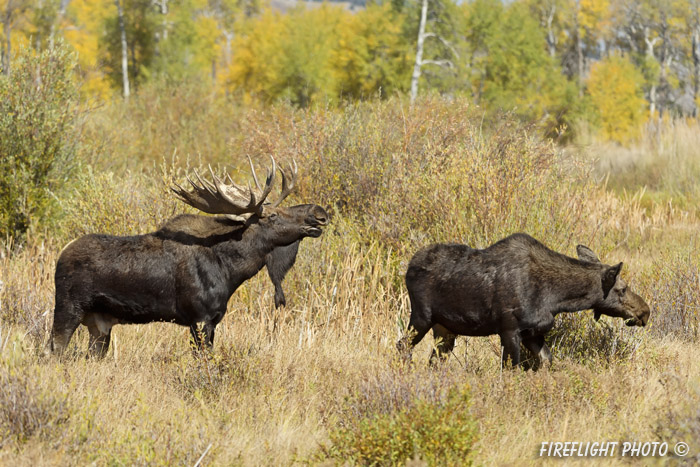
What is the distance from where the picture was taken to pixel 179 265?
6.21 m

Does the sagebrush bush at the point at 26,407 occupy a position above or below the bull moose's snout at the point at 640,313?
below

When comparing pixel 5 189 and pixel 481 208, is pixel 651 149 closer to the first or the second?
pixel 481 208

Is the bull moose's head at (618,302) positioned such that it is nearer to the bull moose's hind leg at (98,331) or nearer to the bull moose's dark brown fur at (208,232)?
the bull moose's dark brown fur at (208,232)

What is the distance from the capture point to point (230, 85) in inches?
2034

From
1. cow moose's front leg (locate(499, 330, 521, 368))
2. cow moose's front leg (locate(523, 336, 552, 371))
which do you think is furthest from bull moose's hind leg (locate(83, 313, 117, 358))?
cow moose's front leg (locate(523, 336, 552, 371))

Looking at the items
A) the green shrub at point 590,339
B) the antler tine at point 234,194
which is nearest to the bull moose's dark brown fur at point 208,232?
the antler tine at point 234,194

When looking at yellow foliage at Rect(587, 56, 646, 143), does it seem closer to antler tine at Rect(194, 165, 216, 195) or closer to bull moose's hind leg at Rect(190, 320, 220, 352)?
antler tine at Rect(194, 165, 216, 195)

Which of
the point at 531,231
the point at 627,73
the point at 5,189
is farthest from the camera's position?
the point at 627,73

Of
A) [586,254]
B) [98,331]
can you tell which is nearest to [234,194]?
[98,331]

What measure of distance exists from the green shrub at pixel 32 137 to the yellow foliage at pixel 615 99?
3506 centimetres

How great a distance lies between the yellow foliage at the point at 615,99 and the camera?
43281 mm

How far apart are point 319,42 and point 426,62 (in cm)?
1265

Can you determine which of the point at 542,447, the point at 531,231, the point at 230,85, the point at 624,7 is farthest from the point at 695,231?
the point at 624,7

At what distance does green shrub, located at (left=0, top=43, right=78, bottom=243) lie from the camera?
11195 millimetres
